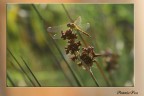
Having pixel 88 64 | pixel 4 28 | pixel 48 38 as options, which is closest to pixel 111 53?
pixel 88 64

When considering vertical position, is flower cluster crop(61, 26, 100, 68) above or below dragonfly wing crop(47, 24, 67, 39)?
below

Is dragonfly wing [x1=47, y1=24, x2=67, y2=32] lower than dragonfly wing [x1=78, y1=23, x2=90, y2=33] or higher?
higher

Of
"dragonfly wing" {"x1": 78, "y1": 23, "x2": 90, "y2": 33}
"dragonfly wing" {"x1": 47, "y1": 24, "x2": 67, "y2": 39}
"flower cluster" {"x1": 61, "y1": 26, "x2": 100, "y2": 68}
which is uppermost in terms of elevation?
"dragonfly wing" {"x1": 47, "y1": 24, "x2": 67, "y2": 39}

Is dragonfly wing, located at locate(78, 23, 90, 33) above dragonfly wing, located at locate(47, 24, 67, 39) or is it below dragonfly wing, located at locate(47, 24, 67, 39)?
below

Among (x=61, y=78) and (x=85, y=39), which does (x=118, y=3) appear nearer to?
(x=85, y=39)

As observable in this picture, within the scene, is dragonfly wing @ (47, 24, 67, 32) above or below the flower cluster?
above
